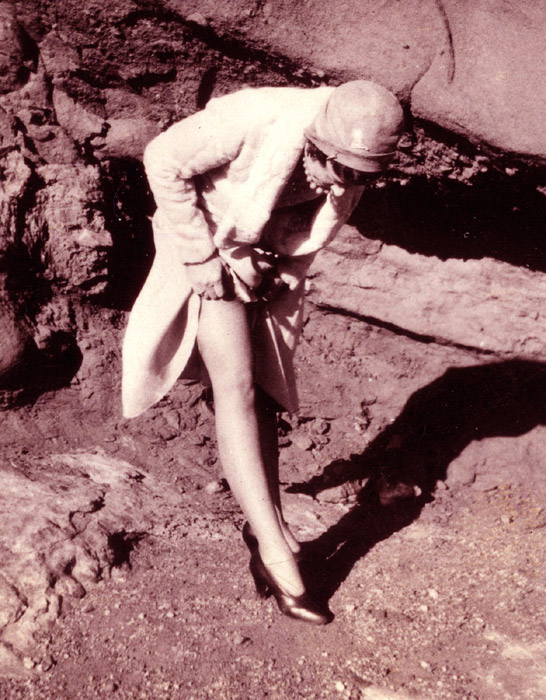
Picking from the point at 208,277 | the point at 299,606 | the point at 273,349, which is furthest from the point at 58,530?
the point at 208,277

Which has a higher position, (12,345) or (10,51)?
(10,51)

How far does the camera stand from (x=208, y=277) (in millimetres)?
1957

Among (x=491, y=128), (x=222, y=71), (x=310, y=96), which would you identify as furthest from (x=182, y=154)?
(x=491, y=128)

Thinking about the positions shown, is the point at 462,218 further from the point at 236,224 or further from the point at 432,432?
the point at 236,224

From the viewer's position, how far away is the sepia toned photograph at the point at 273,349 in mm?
1957

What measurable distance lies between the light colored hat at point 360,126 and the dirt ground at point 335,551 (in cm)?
140

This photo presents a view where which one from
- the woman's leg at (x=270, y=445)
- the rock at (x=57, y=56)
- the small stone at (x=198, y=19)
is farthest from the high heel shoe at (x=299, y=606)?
the rock at (x=57, y=56)

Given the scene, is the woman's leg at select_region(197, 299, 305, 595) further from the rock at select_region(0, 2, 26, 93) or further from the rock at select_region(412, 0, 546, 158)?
the rock at select_region(0, 2, 26, 93)

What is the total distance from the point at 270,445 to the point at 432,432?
1.14m

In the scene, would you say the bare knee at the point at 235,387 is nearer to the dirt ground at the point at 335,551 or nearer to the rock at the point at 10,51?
the dirt ground at the point at 335,551

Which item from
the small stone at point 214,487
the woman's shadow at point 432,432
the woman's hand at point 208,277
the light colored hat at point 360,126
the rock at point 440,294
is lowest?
the small stone at point 214,487

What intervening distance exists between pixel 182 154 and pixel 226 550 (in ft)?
4.80

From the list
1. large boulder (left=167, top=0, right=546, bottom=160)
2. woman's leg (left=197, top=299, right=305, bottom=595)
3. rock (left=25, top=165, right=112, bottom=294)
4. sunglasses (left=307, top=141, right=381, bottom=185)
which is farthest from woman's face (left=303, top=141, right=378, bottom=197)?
rock (left=25, top=165, right=112, bottom=294)

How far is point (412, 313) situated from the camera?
2.95 m
